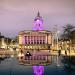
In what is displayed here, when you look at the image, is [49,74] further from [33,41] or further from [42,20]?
[42,20]

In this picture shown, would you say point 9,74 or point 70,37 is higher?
point 70,37

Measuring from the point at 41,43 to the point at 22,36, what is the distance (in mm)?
11363

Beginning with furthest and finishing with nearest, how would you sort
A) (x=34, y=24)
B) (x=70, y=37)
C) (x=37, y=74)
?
1. (x=34, y=24)
2. (x=70, y=37)
3. (x=37, y=74)

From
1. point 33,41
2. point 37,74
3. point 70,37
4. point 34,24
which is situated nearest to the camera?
point 37,74

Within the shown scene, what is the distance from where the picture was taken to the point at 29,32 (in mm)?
164250

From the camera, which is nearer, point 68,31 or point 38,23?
point 68,31

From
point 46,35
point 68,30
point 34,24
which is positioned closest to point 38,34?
point 46,35

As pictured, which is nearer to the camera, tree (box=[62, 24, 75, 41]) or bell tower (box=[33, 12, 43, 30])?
tree (box=[62, 24, 75, 41])

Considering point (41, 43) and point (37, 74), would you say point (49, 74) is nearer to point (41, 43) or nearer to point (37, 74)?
point (37, 74)

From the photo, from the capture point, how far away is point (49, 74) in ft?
82.4

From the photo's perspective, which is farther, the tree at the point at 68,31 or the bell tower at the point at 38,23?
the bell tower at the point at 38,23

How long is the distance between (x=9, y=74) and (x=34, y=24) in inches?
6123

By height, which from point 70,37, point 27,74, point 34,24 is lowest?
point 27,74

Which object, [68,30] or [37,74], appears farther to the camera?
[68,30]
